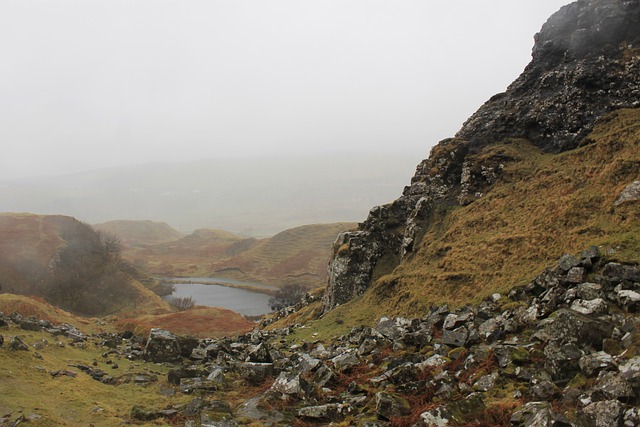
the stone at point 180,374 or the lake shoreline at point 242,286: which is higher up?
the stone at point 180,374

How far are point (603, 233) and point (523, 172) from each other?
16485 millimetres

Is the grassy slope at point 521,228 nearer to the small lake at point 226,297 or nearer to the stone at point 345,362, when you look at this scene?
the stone at point 345,362

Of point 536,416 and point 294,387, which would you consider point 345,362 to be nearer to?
point 294,387

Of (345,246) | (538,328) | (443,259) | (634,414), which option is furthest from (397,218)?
(634,414)

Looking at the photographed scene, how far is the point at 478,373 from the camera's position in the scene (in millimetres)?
15070

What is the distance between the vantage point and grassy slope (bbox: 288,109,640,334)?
2658 cm

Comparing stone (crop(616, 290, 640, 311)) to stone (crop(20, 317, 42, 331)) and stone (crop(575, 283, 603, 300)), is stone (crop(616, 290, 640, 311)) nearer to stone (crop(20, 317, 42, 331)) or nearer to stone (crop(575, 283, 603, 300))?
stone (crop(575, 283, 603, 300))

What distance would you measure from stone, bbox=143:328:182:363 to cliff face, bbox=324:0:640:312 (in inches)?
888

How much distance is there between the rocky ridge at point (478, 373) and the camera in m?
11.8

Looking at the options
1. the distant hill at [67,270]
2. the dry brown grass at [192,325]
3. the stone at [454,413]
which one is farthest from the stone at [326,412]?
the distant hill at [67,270]

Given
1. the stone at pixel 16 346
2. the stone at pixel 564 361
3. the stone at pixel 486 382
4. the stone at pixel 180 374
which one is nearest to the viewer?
the stone at pixel 564 361

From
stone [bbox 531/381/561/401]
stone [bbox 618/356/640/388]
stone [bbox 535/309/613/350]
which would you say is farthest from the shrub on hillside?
stone [bbox 618/356/640/388]

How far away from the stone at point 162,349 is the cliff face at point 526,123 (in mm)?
22565

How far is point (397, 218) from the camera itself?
51438 millimetres
